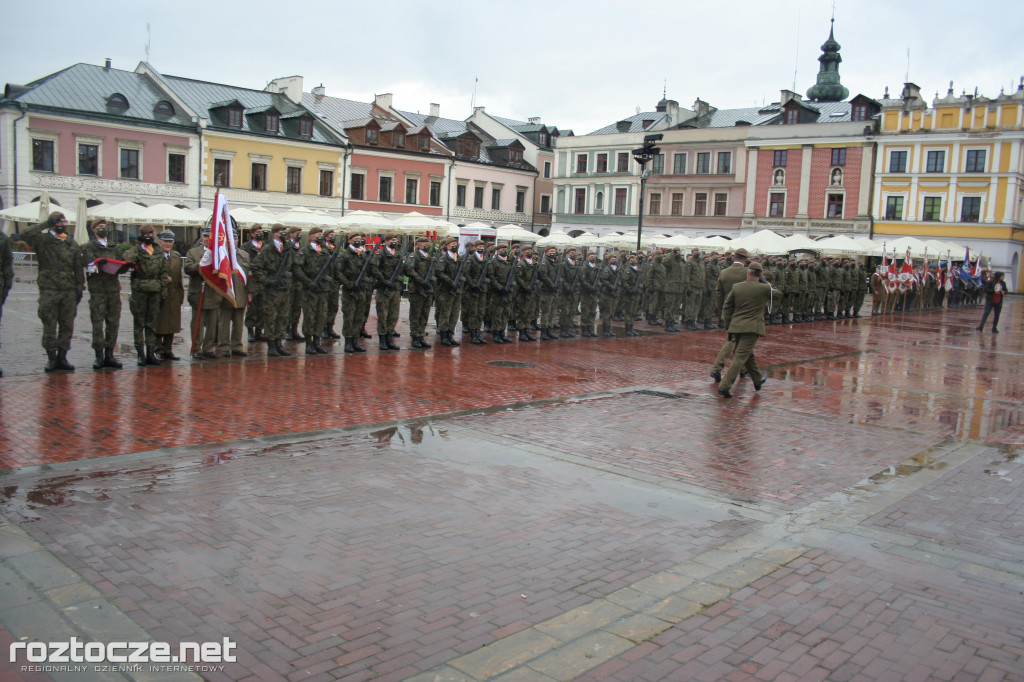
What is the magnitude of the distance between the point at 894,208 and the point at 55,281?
2114 inches

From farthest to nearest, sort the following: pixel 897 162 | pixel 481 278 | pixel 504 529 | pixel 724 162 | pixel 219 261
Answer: pixel 724 162, pixel 897 162, pixel 481 278, pixel 219 261, pixel 504 529

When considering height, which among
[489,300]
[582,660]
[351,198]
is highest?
[351,198]

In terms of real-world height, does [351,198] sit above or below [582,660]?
above

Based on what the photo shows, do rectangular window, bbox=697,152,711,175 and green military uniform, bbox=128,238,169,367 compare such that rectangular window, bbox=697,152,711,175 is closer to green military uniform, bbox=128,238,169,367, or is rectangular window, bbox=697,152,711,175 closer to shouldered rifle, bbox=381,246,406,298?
shouldered rifle, bbox=381,246,406,298

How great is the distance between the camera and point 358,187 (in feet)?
167

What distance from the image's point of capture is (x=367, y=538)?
5219 millimetres

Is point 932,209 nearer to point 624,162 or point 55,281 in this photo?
point 624,162

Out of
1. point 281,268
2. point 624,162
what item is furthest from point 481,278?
point 624,162

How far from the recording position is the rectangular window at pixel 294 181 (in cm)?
4750

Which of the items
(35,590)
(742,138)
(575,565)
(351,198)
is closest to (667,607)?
(575,565)

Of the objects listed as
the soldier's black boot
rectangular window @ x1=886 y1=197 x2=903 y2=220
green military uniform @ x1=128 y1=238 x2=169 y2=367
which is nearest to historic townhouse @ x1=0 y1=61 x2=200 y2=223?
green military uniform @ x1=128 y1=238 x2=169 y2=367

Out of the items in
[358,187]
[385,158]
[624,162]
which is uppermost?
[624,162]

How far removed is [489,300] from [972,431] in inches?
361

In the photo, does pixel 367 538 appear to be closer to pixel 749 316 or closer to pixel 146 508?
pixel 146 508
